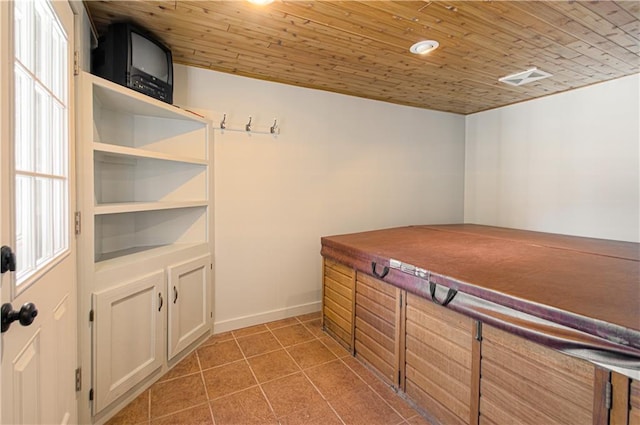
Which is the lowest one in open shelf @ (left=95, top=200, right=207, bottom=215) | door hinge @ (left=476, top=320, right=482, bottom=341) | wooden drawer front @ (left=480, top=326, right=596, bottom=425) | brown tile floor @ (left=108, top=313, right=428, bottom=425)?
brown tile floor @ (left=108, top=313, right=428, bottom=425)

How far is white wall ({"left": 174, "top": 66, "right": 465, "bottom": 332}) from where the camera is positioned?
2.71 meters

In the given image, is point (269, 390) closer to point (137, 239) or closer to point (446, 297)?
point (446, 297)

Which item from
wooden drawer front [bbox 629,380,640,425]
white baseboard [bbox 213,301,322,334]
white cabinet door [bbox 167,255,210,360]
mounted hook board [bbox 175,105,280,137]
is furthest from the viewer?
white baseboard [bbox 213,301,322,334]

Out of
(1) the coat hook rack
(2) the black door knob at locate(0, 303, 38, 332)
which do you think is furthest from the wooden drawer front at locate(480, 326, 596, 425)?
(1) the coat hook rack

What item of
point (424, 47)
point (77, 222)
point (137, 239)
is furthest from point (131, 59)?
point (424, 47)

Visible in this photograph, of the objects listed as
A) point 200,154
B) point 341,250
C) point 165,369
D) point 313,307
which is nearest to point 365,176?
point 341,250

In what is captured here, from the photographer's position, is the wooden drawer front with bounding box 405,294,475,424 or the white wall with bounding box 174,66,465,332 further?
the white wall with bounding box 174,66,465,332

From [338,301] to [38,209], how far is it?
1972 mm

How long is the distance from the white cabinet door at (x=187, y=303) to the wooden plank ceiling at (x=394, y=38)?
63.9 inches

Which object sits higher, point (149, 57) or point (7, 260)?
point (149, 57)

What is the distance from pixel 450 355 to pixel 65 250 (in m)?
1.96

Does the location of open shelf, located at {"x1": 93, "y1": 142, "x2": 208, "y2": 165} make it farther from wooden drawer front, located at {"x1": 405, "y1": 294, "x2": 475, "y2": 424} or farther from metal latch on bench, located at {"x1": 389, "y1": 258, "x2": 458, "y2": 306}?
wooden drawer front, located at {"x1": 405, "y1": 294, "x2": 475, "y2": 424}

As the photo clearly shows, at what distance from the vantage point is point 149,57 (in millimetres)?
1978

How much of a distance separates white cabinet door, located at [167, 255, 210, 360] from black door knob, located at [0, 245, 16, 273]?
128 cm
